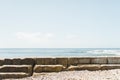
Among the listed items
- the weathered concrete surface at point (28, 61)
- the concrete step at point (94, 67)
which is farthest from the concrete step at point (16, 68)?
the concrete step at point (94, 67)

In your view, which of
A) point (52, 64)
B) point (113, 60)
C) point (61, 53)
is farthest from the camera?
point (61, 53)

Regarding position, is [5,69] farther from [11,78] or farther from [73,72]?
[73,72]

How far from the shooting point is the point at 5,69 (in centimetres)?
999

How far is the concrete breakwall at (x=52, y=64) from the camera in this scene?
9945mm

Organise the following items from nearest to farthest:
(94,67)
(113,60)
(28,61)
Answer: (94,67) < (28,61) < (113,60)

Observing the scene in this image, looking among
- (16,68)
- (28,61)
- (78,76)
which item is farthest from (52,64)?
(78,76)

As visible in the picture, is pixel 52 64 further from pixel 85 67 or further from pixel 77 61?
pixel 85 67

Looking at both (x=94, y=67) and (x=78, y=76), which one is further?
(x=94, y=67)

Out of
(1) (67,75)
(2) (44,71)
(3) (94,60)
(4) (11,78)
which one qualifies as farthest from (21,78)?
(3) (94,60)

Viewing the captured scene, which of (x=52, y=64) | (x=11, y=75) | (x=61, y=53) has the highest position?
(x=52, y=64)

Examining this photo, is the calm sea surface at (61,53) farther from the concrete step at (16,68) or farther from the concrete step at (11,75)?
the concrete step at (11,75)

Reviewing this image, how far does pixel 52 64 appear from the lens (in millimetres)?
10383

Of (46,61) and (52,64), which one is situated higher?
(46,61)

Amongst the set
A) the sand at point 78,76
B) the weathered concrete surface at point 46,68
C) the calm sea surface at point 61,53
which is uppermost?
the weathered concrete surface at point 46,68
